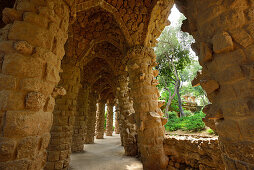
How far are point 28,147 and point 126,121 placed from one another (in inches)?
213

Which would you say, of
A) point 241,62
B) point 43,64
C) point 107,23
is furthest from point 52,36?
point 107,23

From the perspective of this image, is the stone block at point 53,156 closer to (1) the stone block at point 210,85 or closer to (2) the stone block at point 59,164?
(2) the stone block at point 59,164

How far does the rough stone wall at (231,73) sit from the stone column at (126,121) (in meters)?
4.70

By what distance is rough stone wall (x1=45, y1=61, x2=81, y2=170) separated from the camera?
4551mm

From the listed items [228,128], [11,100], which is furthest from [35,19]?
[228,128]

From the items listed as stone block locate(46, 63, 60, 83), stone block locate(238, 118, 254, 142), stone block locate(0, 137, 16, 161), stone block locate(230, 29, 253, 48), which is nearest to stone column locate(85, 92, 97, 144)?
stone block locate(46, 63, 60, 83)

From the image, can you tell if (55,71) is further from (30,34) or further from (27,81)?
(30,34)

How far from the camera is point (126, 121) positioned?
6.78 metres

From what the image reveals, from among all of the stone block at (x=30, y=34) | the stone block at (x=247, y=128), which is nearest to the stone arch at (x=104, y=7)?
the stone block at (x=30, y=34)

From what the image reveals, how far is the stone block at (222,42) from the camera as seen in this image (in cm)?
127

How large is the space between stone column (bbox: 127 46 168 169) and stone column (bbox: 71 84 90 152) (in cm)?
475

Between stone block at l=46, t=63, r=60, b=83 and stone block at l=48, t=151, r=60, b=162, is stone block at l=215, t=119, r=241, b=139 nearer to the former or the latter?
stone block at l=46, t=63, r=60, b=83

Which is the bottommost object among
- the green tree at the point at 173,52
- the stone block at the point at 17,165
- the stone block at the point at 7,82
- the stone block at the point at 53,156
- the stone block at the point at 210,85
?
the stone block at the point at 53,156

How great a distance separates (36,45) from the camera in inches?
75.0
